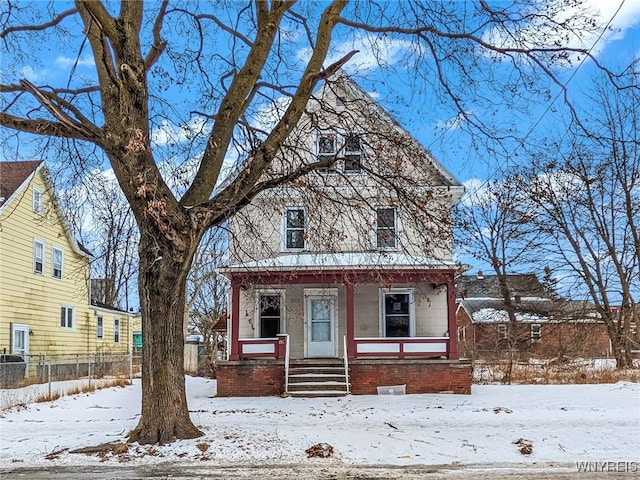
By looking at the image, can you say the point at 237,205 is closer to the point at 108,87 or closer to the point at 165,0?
the point at 108,87

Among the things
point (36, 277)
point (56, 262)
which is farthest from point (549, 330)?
point (36, 277)

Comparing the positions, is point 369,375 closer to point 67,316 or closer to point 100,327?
point 67,316

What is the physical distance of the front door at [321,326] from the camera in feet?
59.8

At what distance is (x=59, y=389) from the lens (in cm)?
1642

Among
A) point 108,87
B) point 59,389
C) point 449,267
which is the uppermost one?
point 108,87

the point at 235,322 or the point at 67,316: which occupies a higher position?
the point at 67,316

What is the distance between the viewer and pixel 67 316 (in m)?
25.5

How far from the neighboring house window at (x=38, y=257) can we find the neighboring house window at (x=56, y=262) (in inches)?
36.0

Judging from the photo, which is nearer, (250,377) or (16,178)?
(250,377)

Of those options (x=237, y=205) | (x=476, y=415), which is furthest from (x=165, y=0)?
(x=476, y=415)

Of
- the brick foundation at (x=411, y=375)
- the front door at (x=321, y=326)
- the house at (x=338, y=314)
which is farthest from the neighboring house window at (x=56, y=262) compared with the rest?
the brick foundation at (x=411, y=375)

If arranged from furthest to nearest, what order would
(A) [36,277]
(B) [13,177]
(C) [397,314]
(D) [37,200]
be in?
1. (D) [37,200]
2. (A) [36,277]
3. (B) [13,177]
4. (C) [397,314]

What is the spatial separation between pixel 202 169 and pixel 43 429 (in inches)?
207

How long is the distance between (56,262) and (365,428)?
1834 cm
